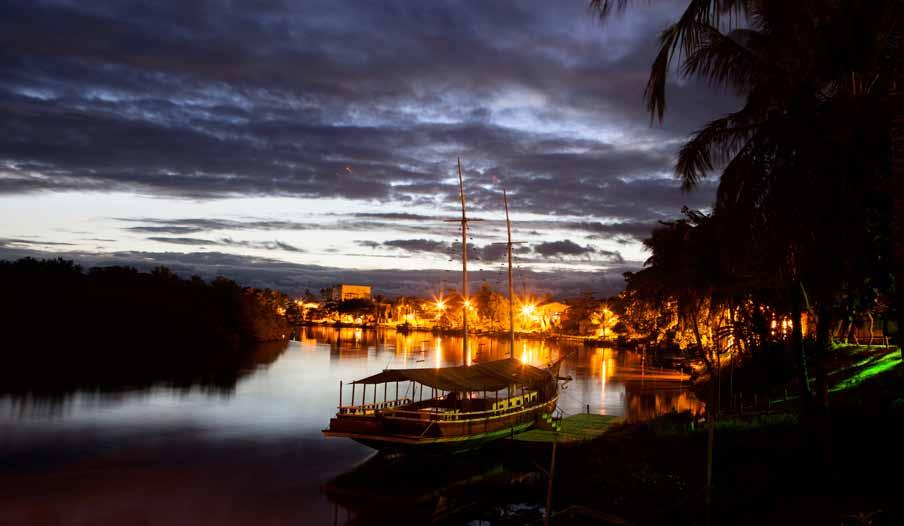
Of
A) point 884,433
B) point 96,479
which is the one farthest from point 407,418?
point 884,433

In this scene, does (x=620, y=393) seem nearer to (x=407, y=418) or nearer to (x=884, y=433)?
(x=407, y=418)

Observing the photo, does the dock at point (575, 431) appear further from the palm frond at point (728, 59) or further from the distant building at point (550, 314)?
the distant building at point (550, 314)

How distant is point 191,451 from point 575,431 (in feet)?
55.8

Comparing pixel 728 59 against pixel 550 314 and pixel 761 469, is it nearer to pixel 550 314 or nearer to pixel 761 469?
pixel 761 469

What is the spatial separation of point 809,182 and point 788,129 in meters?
1.21

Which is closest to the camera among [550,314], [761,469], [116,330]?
[761,469]

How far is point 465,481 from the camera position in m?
22.0

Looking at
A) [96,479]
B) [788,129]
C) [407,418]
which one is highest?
[788,129]

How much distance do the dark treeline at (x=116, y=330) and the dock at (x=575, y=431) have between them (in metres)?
30.9

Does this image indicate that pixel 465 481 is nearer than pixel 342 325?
Yes

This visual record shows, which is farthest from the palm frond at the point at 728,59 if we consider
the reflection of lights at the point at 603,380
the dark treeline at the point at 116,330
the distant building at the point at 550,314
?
the distant building at the point at 550,314

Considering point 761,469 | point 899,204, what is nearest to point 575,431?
point 761,469

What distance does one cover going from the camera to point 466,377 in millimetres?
25656

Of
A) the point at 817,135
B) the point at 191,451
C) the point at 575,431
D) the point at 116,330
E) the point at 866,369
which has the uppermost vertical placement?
the point at 817,135
